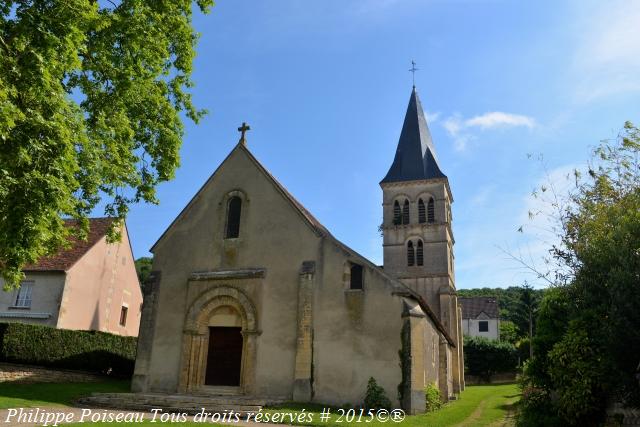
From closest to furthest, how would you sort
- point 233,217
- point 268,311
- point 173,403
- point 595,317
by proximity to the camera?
1. point 595,317
2. point 173,403
3. point 268,311
4. point 233,217

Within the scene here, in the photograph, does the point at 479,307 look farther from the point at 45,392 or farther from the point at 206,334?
the point at 45,392

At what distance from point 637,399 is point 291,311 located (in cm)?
1145

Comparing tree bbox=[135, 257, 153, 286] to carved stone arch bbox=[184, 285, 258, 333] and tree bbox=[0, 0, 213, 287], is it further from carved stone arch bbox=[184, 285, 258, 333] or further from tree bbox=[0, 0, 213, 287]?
tree bbox=[0, 0, 213, 287]

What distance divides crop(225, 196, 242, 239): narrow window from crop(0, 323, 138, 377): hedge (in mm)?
8535

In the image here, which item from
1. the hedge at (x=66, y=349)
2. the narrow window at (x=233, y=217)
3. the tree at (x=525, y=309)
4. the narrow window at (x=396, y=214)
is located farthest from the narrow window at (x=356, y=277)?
the tree at (x=525, y=309)

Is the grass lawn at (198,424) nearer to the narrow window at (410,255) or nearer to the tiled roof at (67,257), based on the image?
the tiled roof at (67,257)

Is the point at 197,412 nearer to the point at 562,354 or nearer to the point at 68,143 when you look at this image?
the point at 68,143

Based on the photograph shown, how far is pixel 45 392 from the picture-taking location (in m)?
17.1

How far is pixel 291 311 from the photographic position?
18.6 meters

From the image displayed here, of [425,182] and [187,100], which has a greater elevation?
[425,182]

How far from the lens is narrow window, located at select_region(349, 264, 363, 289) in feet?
59.6

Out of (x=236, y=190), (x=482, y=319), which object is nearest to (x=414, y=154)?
(x=236, y=190)

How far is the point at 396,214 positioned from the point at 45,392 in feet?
102

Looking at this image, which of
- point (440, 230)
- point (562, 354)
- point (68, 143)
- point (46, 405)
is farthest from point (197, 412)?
point (440, 230)
